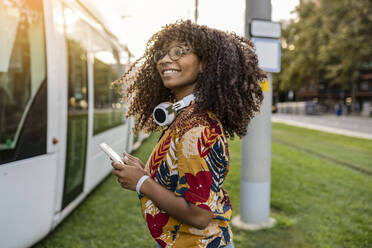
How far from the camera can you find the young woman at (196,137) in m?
1.41

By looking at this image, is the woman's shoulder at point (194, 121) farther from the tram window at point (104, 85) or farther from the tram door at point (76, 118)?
the tram window at point (104, 85)

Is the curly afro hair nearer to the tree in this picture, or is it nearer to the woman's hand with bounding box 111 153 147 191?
the woman's hand with bounding box 111 153 147 191

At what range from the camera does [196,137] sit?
1.40 metres

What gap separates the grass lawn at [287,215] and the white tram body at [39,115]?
0.37 m

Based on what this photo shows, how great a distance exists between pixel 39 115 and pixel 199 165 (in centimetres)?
247

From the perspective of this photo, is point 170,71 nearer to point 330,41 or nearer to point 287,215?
point 287,215

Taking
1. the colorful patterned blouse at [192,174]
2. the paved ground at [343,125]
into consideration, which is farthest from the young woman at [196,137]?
the paved ground at [343,125]

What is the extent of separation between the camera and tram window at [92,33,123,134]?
559 centimetres

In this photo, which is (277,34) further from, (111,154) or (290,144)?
(290,144)

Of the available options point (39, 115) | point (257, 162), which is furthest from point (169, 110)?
point (257, 162)

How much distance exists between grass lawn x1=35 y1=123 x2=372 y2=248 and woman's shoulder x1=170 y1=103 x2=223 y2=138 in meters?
2.67

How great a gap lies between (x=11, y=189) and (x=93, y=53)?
9.72 ft

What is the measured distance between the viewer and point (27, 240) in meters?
3.21

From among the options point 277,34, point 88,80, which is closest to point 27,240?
point 88,80
